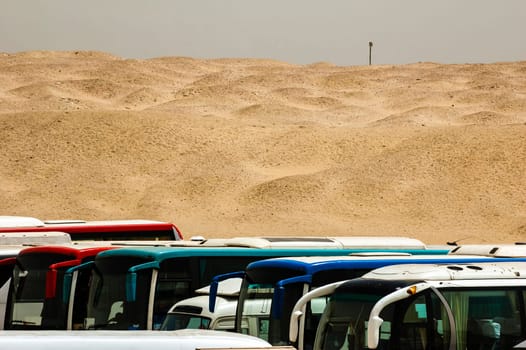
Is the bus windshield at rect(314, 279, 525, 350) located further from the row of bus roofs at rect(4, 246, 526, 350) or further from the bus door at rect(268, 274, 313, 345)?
the bus door at rect(268, 274, 313, 345)

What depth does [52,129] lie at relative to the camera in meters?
61.6

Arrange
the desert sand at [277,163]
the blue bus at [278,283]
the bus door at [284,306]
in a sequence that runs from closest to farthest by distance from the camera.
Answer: the bus door at [284,306] → the blue bus at [278,283] → the desert sand at [277,163]

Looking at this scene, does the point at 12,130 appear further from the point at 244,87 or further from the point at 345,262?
the point at 345,262

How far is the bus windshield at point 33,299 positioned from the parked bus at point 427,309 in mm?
5672

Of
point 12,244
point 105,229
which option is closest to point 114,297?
point 12,244

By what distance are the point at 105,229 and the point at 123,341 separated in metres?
16.6

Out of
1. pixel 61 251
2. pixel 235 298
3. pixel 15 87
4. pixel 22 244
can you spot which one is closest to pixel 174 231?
pixel 22 244

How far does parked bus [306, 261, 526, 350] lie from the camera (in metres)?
8.85

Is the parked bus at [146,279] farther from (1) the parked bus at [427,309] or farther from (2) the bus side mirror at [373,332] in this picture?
(2) the bus side mirror at [373,332]

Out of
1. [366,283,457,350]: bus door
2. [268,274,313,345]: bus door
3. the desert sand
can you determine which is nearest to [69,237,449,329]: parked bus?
[268,274,313,345]: bus door

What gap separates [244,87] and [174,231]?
69.2 meters

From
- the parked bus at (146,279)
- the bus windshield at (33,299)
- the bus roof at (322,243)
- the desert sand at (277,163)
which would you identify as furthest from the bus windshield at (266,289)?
the desert sand at (277,163)

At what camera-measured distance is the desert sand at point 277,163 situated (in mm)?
48625

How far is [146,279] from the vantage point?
1353 cm
